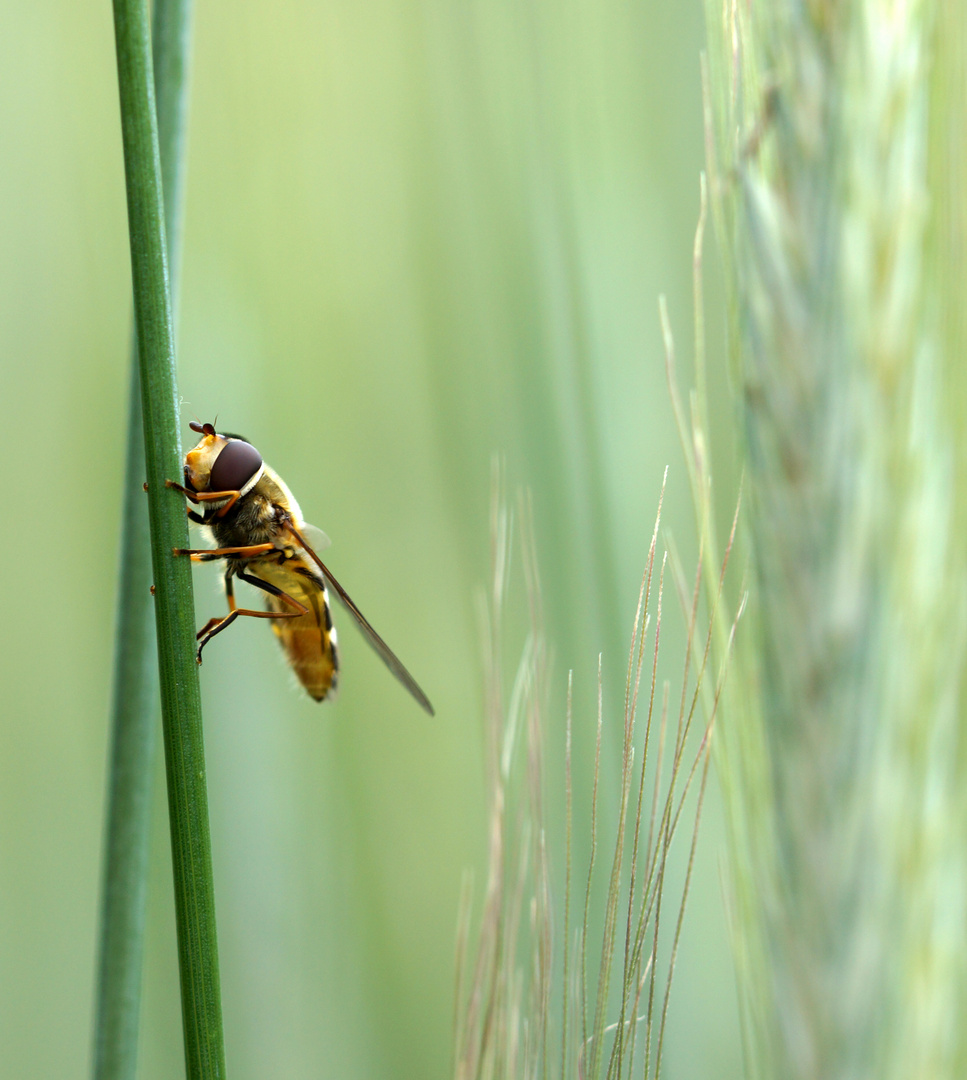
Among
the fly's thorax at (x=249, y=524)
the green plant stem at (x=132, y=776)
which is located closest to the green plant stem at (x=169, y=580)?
the green plant stem at (x=132, y=776)

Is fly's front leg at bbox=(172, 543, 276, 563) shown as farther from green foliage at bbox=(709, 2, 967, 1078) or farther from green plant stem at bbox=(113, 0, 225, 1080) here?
green foliage at bbox=(709, 2, 967, 1078)

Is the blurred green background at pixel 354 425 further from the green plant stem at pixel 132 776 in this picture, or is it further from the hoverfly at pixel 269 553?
the green plant stem at pixel 132 776

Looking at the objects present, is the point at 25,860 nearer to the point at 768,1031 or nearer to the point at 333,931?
the point at 333,931

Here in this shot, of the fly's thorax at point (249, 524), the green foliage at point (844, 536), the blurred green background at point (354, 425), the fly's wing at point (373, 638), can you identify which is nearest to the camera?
the green foliage at point (844, 536)

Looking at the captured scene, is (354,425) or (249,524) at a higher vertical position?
(354,425)

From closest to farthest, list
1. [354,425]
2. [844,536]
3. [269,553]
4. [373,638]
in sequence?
[844,536] → [373,638] → [269,553] → [354,425]

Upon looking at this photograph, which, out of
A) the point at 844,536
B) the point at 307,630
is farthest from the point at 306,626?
the point at 844,536

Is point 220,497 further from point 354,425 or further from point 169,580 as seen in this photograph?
point 354,425
